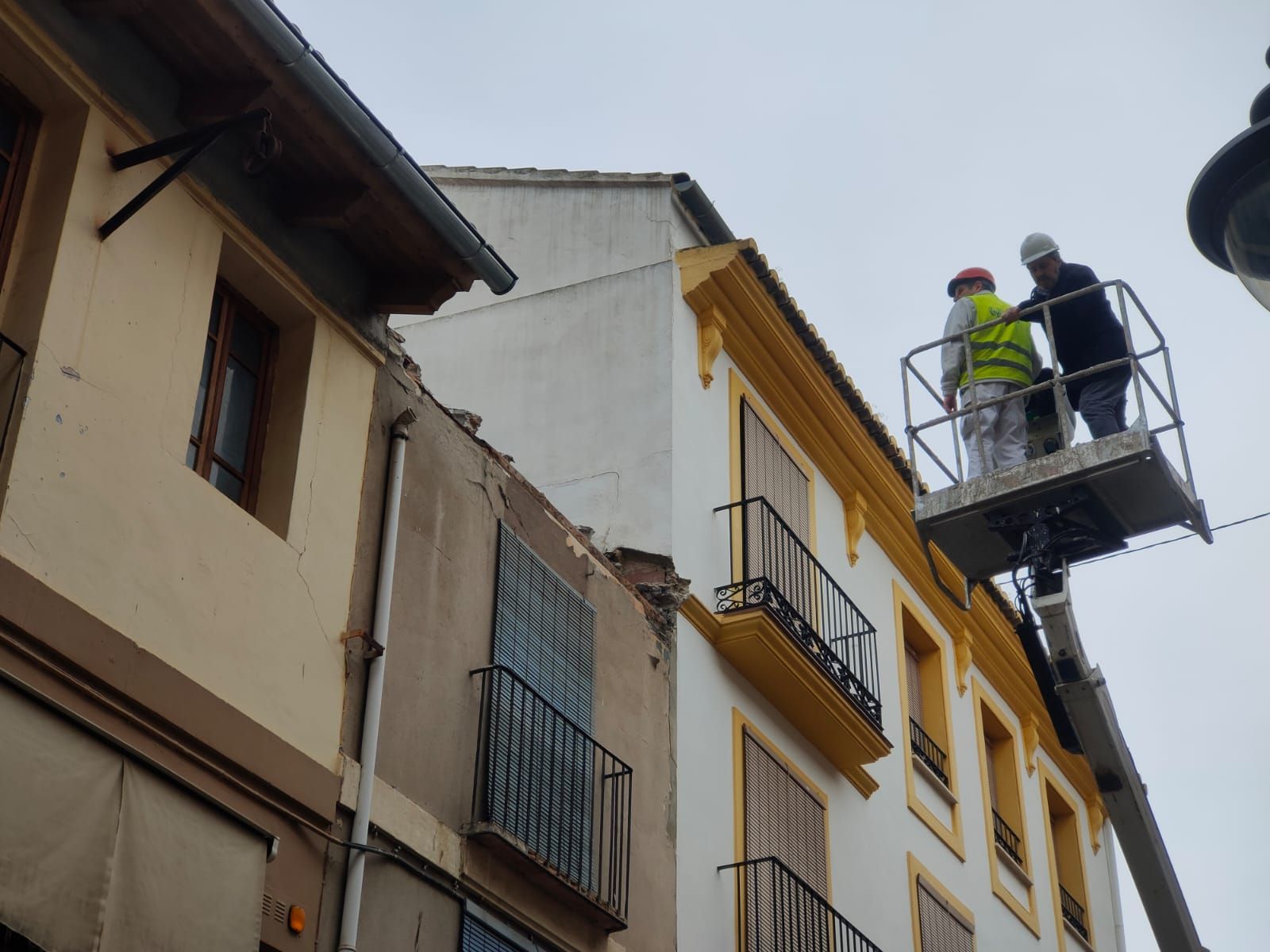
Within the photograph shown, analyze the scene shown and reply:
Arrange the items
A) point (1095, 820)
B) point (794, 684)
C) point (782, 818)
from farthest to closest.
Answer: point (1095, 820)
point (794, 684)
point (782, 818)

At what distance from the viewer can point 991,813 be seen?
2017 cm

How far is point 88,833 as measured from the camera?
7.51m

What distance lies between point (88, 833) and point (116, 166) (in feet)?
11.5

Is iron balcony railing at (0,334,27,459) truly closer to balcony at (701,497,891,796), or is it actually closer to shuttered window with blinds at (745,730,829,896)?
balcony at (701,497,891,796)

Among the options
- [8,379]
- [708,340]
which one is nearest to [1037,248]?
[708,340]

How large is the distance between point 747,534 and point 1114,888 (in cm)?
1224

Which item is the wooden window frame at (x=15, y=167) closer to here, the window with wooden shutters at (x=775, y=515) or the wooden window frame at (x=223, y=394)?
the wooden window frame at (x=223, y=394)

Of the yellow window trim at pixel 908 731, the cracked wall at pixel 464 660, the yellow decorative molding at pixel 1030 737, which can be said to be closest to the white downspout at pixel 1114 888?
the yellow decorative molding at pixel 1030 737

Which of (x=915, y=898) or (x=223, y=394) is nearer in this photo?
(x=223, y=394)

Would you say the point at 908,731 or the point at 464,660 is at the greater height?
the point at 908,731

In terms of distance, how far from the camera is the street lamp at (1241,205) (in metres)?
6.22

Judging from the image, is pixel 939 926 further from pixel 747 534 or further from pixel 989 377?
pixel 989 377

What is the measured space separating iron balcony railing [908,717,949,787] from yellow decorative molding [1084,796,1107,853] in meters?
6.40

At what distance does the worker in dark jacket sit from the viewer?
40.2ft
